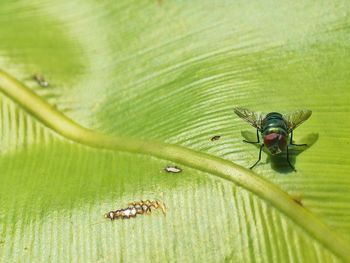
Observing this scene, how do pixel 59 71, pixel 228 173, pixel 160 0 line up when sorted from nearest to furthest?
pixel 228 173, pixel 59 71, pixel 160 0

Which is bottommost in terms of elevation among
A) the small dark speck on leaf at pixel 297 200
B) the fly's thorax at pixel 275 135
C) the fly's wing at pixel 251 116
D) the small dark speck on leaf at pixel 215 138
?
the small dark speck on leaf at pixel 297 200

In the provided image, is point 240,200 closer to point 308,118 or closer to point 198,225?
point 198,225

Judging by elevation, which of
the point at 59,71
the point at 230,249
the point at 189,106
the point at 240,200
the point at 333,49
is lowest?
the point at 230,249

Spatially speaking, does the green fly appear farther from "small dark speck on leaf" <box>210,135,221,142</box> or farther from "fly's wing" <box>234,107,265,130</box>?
"small dark speck on leaf" <box>210,135,221,142</box>


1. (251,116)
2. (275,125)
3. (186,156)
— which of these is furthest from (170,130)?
(275,125)

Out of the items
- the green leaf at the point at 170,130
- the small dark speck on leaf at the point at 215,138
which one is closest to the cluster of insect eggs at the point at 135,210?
the green leaf at the point at 170,130

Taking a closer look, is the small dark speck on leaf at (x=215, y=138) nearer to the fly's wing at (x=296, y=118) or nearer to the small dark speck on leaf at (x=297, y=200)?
the fly's wing at (x=296, y=118)

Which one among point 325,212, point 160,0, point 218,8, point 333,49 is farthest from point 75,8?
point 325,212
